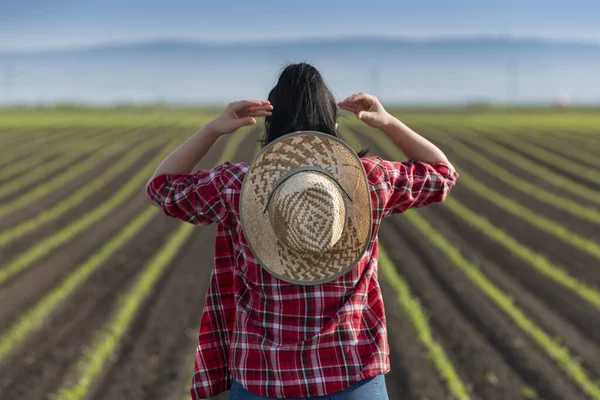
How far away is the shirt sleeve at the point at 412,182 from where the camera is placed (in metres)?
2.29

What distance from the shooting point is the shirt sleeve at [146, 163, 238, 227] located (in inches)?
88.1

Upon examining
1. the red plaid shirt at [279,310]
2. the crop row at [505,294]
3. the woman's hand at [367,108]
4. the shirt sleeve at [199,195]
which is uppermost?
the woman's hand at [367,108]

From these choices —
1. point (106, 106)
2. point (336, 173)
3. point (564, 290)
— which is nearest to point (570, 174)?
point (564, 290)

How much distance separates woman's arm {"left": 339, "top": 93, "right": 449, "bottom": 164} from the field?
14.6ft

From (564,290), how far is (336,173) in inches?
337

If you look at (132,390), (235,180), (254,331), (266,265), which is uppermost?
(235,180)

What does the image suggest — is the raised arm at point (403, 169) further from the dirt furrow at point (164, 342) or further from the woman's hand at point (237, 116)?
the dirt furrow at point (164, 342)

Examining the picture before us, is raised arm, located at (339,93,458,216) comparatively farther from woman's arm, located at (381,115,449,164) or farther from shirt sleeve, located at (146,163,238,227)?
shirt sleeve, located at (146,163,238,227)

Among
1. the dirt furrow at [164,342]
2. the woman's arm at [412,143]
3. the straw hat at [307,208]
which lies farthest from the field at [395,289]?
the straw hat at [307,208]

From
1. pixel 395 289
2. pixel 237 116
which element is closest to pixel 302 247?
pixel 237 116

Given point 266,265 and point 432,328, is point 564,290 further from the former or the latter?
point 266,265

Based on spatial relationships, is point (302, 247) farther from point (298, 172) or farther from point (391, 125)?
point (391, 125)

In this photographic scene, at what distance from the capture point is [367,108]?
2.41 meters

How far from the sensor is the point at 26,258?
38.6 feet
